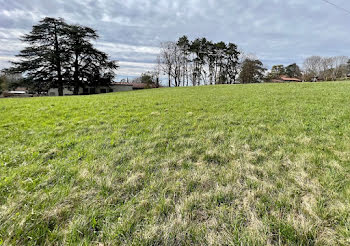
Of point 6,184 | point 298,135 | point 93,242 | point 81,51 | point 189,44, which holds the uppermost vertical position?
point 189,44

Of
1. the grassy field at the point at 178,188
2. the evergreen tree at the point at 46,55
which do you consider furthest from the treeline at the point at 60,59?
the grassy field at the point at 178,188

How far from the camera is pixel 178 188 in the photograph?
195 centimetres

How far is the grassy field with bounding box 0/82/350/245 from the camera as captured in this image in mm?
1353

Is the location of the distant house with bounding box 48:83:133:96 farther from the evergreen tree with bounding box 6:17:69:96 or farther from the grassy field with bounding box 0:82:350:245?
the grassy field with bounding box 0:82:350:245

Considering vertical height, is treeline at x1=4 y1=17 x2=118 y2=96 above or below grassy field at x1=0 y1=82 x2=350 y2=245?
above

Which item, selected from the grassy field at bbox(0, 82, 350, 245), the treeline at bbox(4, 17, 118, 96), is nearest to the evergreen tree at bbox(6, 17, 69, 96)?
the treeline at bbox(4, 17, 118, 96)

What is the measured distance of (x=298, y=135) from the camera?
11.3ft

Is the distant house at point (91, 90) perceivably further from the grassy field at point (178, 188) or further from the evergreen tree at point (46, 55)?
the grassy field at point (178, 188)

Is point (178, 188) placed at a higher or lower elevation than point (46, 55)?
lower

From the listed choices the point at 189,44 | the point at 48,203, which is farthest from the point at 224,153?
the point at 189,44

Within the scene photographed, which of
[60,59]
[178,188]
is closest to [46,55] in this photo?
[60,59]

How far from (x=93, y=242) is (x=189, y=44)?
4013 centimetres

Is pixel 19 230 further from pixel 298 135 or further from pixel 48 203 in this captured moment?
pixel 298 135

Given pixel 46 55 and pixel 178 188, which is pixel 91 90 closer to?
pixel 46 55
